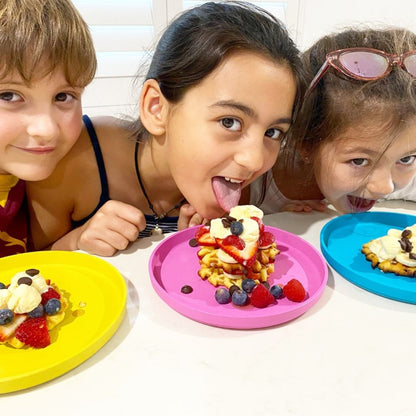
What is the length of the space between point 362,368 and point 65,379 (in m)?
0.49

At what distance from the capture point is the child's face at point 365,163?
1085 millimetres

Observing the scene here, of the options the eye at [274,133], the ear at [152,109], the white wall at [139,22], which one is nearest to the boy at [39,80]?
the ear at [152,109]

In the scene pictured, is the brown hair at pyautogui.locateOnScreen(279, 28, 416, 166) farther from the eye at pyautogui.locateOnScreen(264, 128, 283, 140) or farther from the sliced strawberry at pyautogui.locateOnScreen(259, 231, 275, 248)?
the sliced strawberry at pyautogui.locateOnScreen(259, 231, 275, 248)

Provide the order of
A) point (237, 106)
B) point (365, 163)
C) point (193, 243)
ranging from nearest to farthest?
point (237, 106) → point (193, 243) → point (365, 163)

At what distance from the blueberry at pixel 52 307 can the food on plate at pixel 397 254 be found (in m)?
0.70

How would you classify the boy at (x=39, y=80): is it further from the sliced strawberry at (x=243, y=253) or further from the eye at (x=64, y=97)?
the sliced strawberry at (x=243, y=253)

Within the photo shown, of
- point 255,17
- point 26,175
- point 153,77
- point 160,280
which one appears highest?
point 255,17

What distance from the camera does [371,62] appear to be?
105 centimetres

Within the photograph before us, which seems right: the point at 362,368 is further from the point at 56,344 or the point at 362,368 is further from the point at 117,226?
the point at 117,226

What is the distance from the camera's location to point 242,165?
0.98m

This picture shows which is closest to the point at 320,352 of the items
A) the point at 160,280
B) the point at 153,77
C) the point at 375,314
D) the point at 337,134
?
the point at 375,314

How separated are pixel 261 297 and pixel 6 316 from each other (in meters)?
0.46

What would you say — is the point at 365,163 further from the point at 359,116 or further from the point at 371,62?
the point at 371,62

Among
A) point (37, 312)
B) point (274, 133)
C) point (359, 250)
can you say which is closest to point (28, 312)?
point (37, 312)
